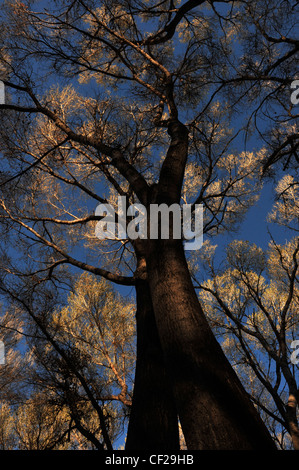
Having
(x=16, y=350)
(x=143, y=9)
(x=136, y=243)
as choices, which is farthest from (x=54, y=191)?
(x=16, y=350)

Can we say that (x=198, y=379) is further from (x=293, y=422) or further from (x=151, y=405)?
(x=293, y=422)

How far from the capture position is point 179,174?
2.58 metres

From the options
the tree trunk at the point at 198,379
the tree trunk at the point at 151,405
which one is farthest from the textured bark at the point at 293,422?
the tree trunk at the point at 198,379

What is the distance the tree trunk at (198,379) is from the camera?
116cm

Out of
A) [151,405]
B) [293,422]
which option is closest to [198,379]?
[151,405]

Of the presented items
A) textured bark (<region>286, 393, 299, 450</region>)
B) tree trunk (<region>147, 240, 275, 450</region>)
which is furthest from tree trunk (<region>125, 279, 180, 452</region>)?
textured bark (<region>286, 393, 299, 450</region>)

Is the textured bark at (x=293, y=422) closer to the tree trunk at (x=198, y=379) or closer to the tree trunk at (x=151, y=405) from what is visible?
the tree trunk at (x=151, y=405)

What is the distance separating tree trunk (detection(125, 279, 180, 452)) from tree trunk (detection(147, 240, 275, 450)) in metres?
0.67

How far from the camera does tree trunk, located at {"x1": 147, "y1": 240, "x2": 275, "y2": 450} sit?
3.81 feet

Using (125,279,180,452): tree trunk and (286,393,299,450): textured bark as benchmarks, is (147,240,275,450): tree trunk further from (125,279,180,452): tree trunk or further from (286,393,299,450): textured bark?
(286,393,299,450): textured bark

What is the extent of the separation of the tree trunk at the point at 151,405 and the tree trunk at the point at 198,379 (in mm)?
670

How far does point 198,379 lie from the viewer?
4.33ft

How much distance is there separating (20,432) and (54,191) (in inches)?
344

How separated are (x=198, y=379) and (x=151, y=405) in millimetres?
882
